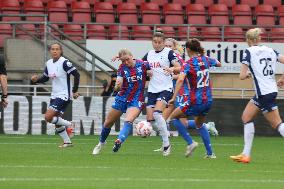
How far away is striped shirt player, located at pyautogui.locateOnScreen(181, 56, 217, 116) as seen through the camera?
16.0 m

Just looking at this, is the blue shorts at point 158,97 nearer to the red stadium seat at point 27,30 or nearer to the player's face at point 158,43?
the player's face at point 158,43

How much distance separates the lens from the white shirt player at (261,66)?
15.1 meters

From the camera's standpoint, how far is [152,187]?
11062mm

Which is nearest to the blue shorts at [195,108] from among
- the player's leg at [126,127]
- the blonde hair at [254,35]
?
the player's leg at [126,127]

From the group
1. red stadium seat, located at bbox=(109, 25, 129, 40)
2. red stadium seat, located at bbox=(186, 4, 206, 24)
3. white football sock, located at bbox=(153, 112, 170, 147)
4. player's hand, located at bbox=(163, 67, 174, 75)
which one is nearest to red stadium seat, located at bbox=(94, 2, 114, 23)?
red stadium seat, located at bbox=(109, 25, 129, 40)

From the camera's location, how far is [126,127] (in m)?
16.5

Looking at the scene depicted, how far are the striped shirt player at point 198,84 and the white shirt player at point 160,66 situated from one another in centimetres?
186

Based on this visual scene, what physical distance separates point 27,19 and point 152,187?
64.8 feet

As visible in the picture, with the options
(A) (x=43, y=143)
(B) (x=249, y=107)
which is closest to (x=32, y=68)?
(A) (x=43, y=143)

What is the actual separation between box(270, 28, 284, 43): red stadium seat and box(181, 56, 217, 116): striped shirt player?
14395 millimetres

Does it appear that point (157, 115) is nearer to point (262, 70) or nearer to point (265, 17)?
point (262, 70)

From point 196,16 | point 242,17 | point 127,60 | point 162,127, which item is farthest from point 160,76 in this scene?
point 242,17

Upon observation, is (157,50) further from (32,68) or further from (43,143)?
(32,68)

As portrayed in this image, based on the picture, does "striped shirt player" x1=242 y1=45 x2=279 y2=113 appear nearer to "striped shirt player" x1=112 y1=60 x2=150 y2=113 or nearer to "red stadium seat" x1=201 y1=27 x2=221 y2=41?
"striped shirt player" x1=112 y1=60 x2=150 y2=113
